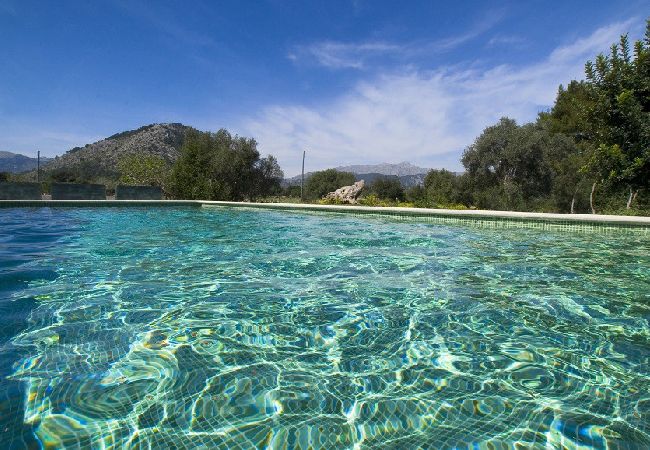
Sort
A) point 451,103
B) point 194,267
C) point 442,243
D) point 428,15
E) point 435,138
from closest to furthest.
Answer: point 194,267
point 442,243
point 428,15
point 451,103
point 435,138

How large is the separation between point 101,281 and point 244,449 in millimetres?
3214

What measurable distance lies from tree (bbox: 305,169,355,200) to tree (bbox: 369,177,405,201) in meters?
4.88

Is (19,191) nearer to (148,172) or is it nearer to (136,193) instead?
(136,193)

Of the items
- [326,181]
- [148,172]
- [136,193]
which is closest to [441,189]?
[136,193]

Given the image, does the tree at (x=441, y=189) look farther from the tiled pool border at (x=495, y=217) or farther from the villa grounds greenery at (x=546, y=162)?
the tiled pool border at (x=495, y=217)

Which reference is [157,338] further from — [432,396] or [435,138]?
[435,138]

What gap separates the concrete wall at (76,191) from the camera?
1445cm

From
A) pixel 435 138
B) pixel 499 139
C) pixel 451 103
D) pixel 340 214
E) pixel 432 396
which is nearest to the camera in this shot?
pixel 432 396

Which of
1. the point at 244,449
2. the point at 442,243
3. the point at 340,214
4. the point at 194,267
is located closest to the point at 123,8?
the point at 340,214

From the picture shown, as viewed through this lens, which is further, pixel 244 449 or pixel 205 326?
pixel 205 326

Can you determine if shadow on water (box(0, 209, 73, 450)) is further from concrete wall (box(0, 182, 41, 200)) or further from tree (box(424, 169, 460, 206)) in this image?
tree (box(424, 169, 460, 206))

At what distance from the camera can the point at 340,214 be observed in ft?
41.8

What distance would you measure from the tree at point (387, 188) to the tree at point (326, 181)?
488 cm

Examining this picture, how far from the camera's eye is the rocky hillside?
53.4 m
